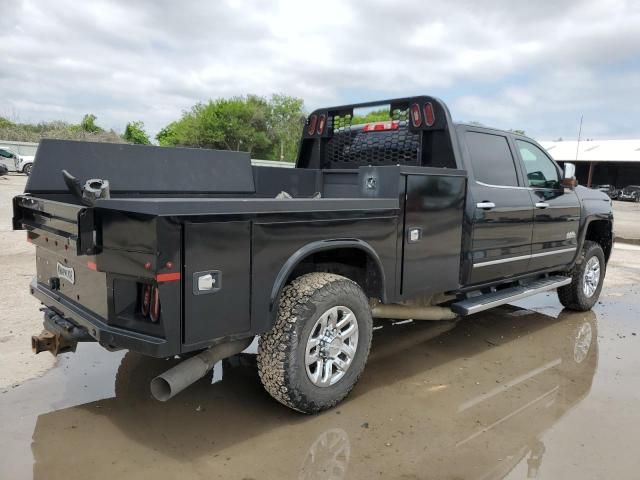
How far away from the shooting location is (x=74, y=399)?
3680mm

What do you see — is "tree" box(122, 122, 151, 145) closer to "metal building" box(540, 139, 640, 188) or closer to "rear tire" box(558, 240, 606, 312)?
"metal building" box(540, 139, 640, 188)

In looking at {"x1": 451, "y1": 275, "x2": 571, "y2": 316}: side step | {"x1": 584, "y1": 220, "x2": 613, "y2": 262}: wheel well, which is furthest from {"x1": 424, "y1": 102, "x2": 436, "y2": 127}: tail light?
{"x1": 584, "y1": 220, "x2": 613, "y2": 262}: wheel well

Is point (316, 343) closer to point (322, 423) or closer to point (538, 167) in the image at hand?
point (322, 423)

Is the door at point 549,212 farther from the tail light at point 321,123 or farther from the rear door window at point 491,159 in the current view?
the tail light at point 321,123

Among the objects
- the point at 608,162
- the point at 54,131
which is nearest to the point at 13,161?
the point at 54,131

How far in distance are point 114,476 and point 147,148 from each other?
2507 mm

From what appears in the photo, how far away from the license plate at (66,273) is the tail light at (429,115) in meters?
3.11

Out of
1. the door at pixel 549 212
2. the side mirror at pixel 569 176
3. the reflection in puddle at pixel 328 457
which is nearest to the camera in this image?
the reflection in puddle at pixel 328 457

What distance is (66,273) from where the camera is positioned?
3461 millimetres

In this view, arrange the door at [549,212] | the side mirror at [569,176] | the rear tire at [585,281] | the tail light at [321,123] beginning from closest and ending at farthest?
1. the door at [549,212]
2. the side mirror at [569,176]
3. the tail light at [321,123]
4. the rear tire at [585,281]

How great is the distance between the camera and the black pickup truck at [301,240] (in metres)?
2.82

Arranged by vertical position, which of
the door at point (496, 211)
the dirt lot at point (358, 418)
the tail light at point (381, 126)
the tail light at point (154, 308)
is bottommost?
the dirt lot at point (358, 418)

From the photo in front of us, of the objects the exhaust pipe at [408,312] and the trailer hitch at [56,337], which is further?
the exhaust pipe at [408,312]

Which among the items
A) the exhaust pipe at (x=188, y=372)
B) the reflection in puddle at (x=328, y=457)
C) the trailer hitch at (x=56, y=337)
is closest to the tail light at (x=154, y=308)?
the exhaust pipe at (x=188, y=372)
